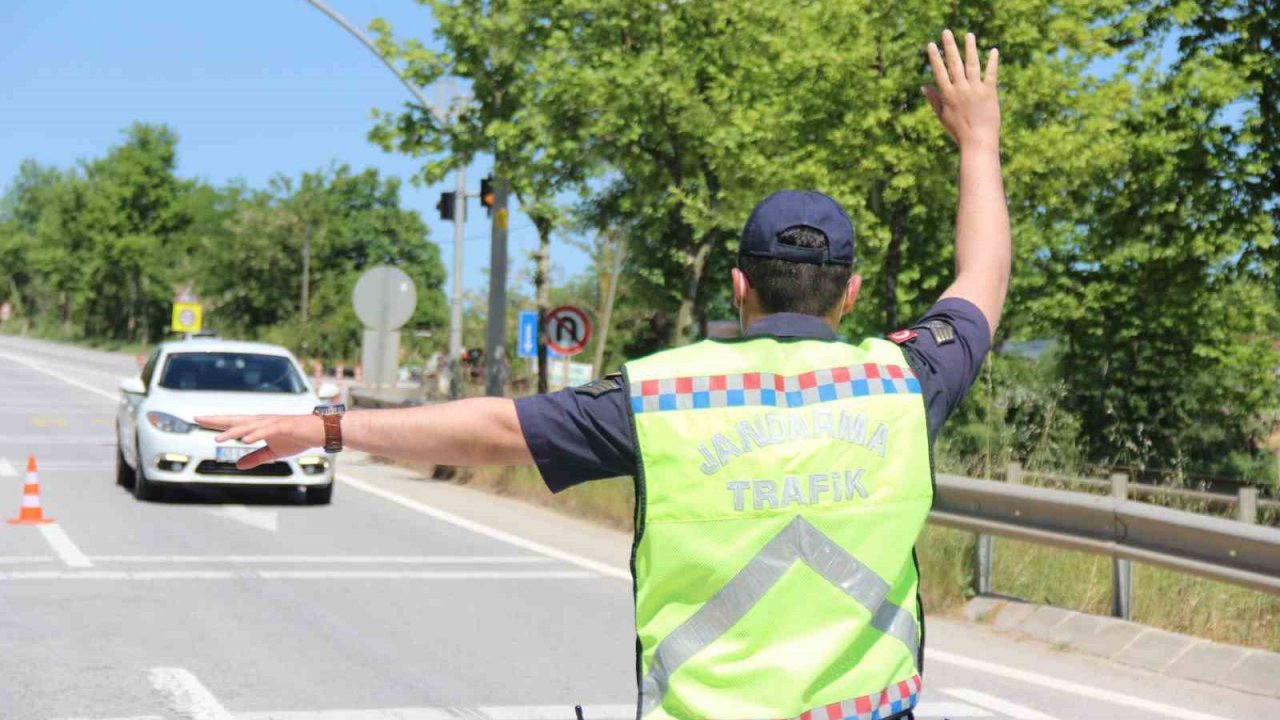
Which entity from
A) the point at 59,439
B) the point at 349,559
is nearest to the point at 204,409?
the point at 349,559

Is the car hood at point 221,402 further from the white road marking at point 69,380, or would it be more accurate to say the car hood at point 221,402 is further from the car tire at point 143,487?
the white road marking at point 69,380

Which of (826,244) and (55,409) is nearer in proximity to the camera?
(826,244)

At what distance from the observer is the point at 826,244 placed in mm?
2680

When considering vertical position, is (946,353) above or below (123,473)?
above

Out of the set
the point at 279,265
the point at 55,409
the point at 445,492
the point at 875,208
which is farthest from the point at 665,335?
the point at 279,265

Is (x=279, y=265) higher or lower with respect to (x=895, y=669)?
higher

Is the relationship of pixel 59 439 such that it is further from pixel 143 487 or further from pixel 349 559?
pixel 349 559

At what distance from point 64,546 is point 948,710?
733cm

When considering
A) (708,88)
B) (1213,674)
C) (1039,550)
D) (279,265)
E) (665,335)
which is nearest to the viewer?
(1213,674)

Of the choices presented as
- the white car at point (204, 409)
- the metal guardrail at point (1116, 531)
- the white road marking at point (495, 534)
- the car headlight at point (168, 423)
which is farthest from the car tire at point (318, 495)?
the metal guardrail at point (1116, 531)

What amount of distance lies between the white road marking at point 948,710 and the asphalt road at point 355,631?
2 centimetres

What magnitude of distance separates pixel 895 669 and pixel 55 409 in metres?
32.9

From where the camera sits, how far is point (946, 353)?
112 inches

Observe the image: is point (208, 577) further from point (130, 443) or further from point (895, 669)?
point (895, 669)
